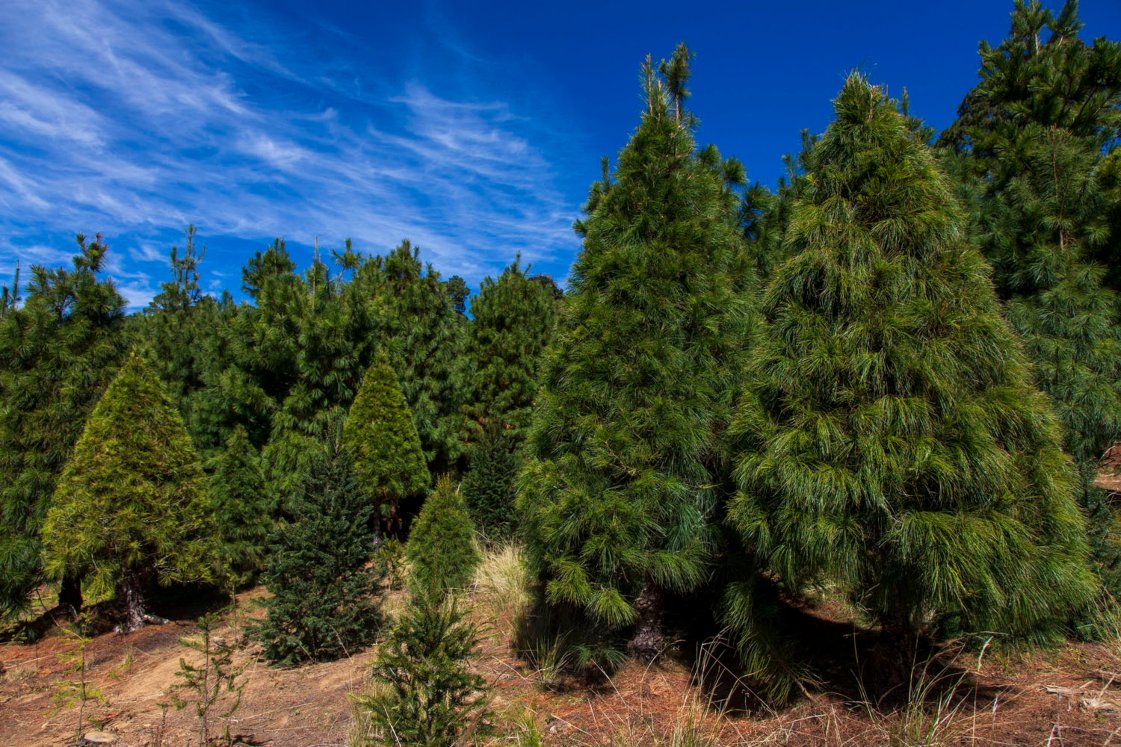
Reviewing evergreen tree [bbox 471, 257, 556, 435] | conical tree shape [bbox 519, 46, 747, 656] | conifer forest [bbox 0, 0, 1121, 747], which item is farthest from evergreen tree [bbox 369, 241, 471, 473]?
conical tree shape [bbox 519, 46, 747, 656]

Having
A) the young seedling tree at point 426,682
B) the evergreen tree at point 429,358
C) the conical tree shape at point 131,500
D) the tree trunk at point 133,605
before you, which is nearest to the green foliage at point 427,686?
the young seedling tree at point 426,682

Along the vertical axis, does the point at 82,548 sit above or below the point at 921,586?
below

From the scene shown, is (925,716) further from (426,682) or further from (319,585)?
(319,585)

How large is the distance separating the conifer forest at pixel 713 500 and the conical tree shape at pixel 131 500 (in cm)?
4

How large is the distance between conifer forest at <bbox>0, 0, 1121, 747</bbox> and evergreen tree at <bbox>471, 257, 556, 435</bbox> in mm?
3361

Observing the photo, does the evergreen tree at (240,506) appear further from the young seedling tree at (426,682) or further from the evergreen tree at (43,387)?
the young seedling tree at (426,682)

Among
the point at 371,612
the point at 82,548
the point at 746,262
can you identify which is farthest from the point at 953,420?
the point at 82,548

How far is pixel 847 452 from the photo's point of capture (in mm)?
3180

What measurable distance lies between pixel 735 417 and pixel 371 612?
14.4 feet

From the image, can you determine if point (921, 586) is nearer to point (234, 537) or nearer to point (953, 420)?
point (953, 420)

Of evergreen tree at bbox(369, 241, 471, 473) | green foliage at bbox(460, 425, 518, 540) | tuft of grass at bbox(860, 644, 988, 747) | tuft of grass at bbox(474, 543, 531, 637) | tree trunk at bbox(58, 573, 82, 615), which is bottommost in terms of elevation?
tree trunk at bbox(58, 573, 82, 615)

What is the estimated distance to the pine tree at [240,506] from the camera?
348 inches

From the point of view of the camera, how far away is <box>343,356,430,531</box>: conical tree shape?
9.49 meters

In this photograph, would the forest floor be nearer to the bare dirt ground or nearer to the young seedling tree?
the bare dirt ground
